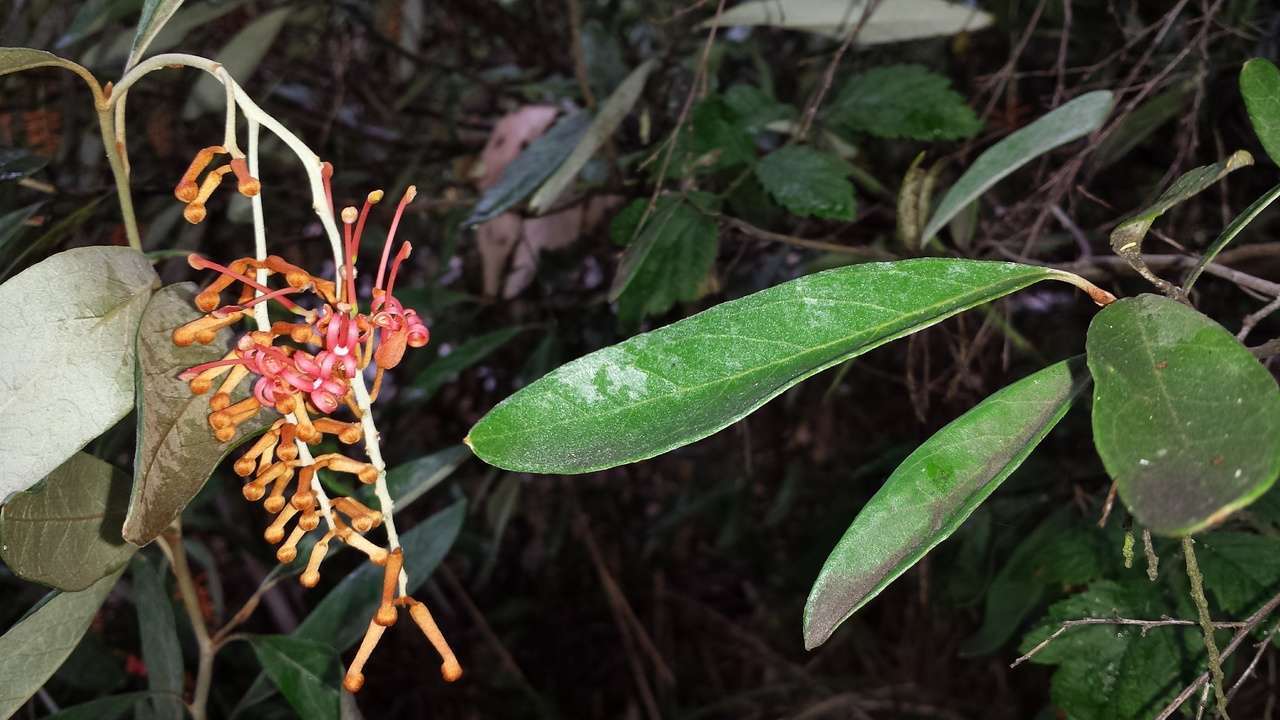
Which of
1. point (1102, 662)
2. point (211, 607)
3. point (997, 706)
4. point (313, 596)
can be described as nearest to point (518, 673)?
point (313, 596)

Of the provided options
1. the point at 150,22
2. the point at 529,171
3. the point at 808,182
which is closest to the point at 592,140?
the point at 529,171

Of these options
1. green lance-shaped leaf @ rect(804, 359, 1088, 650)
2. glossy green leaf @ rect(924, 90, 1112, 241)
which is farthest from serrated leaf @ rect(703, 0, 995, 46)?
green lance-shaped leaf @ rect(804, 359, 1088, 650)

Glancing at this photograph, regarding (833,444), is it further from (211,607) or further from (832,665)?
(211,607)

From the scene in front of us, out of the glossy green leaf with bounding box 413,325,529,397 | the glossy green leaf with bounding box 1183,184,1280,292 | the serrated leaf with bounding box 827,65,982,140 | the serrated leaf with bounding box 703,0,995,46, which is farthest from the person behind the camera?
the glossy green leaf with bounding box 413,325,529,397

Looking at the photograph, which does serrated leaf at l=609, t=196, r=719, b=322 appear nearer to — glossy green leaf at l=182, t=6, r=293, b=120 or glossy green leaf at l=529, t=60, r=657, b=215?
glossy green leaf at l=529, t=60, r=657, b=215

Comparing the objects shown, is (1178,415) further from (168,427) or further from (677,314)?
(677,314)

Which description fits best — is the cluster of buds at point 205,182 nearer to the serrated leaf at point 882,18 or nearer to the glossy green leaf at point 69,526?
the glossy green leaf at point 69,526
